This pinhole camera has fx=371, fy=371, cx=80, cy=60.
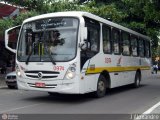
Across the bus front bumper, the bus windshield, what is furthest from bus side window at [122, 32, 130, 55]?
the bus front bumper

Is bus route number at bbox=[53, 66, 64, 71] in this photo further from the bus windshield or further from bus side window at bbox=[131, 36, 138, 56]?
bus side window at bbox=[131, 36, 138, 56]

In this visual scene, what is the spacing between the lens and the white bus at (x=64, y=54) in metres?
12.3

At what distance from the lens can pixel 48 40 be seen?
12.9m

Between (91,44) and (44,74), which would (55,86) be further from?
(91,44)

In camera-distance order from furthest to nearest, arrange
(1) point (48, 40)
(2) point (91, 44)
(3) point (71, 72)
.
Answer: (2) point (91, 44) < (1) point (48, 40) < (3) point (71, 72)

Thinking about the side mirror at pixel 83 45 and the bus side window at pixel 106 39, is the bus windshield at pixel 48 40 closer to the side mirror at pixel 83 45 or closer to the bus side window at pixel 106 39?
the side mirror at pixel 83 45

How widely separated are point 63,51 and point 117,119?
366cm


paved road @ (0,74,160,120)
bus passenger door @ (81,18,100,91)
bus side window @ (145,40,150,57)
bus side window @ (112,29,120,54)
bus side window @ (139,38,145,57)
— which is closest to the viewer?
paved road @ (0,74,160,120)

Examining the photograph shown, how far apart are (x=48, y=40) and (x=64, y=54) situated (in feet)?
3.00

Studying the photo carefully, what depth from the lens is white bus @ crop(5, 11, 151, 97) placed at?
484 inches

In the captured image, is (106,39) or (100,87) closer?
(100,87)

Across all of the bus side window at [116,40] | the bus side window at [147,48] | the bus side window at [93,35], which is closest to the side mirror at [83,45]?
the bus side window at [93,35]

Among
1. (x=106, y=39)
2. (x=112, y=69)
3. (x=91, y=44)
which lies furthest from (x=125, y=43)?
(x=91, y=44)

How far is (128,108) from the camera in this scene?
465 inches
